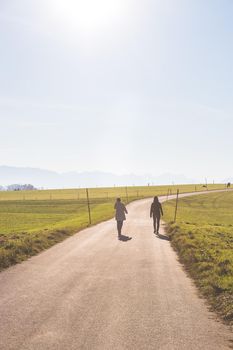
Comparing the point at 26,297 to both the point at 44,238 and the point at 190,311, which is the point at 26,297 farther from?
the point at 44,238

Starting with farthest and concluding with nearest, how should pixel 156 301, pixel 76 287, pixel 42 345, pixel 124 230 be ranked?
pixel 124 230 < pixel 76 287 < pixel 156 301 < pixel 42 345

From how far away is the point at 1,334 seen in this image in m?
8.74

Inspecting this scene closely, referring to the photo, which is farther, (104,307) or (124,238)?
(124,238)

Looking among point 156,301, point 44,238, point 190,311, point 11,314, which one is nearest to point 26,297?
point 11,314

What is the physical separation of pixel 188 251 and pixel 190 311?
9382 mm

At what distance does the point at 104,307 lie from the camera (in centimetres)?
1080

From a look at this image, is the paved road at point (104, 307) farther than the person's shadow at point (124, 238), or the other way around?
the person's shadow at point (124, 238)

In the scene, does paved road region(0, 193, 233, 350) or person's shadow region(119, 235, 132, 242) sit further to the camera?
person's shadow region(119, 235, 132, 242)

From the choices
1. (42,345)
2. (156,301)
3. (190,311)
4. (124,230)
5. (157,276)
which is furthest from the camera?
(124,230)

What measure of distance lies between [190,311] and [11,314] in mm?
4675

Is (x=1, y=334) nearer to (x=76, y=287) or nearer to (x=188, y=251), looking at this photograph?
(x=76, y=287)

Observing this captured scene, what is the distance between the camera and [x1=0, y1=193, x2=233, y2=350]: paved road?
8.48 m

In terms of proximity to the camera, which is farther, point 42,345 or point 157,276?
point 157,276

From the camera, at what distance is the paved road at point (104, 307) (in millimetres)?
8477
